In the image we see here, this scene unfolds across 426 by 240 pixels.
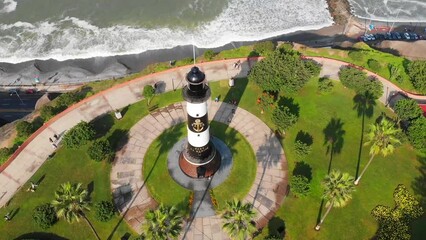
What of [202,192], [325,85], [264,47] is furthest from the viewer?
[264,47]

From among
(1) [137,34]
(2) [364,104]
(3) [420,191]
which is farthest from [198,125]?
(1) [137,34]

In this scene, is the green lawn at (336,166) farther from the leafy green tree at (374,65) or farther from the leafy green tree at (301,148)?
the leafy green tree at (374,65)

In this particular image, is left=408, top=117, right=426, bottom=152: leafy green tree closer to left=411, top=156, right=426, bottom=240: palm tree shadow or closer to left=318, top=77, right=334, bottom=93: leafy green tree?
left=411, top=156, right=426, bottom=240: palm tree shadow

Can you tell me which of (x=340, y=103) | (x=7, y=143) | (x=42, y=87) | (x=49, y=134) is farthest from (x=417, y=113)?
(x=42, y=87)

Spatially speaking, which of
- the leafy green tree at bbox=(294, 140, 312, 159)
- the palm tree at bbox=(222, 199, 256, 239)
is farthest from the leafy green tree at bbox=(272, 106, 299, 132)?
the palm tree at bbox=(222, 199, 256, 239)

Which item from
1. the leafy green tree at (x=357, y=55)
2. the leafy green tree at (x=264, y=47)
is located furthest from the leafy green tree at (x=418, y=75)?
the leafy green tree at (x=264, y=47)

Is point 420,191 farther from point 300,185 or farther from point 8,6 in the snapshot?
point 8,6

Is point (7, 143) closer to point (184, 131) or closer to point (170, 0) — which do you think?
point (184, 131)
